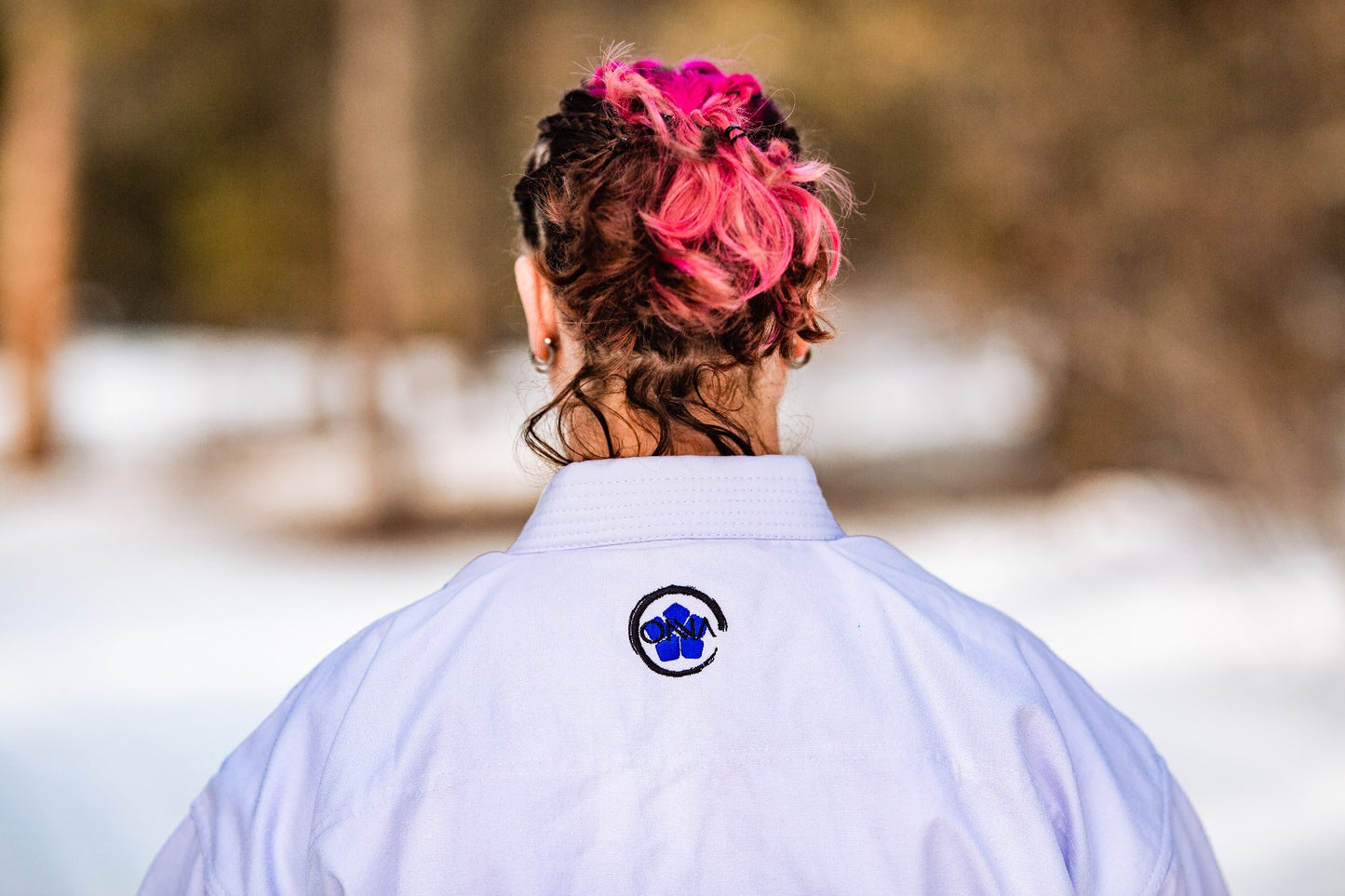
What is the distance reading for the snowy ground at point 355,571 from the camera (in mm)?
3754

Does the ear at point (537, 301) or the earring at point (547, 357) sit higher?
the ear at point (537, 301)

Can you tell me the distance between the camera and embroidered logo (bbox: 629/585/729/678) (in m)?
0.97

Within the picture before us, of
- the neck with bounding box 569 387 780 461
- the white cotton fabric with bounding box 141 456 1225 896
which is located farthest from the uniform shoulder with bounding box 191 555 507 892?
the neck with bounding box 569 387 780 461

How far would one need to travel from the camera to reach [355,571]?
6.79 metres

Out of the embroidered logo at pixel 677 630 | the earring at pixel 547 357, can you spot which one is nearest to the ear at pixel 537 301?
the earring at pixel 547 357

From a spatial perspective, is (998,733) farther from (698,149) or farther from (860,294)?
(860,294)

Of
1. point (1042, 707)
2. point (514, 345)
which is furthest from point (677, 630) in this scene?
point (514, 345)

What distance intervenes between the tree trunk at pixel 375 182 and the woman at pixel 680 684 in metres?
6.76

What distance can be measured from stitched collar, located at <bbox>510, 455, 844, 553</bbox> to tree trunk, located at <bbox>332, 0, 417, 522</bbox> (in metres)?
6.84

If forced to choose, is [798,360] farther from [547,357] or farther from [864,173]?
[864,173]

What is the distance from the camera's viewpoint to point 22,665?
16.7 feet

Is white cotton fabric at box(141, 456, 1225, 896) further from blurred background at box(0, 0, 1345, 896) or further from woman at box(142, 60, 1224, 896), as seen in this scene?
blurred background at box(0, 0, 1345, 896)

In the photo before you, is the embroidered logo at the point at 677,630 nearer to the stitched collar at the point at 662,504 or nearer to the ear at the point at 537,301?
the stitched collar at the point at 662,504

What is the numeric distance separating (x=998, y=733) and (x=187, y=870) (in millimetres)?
673
